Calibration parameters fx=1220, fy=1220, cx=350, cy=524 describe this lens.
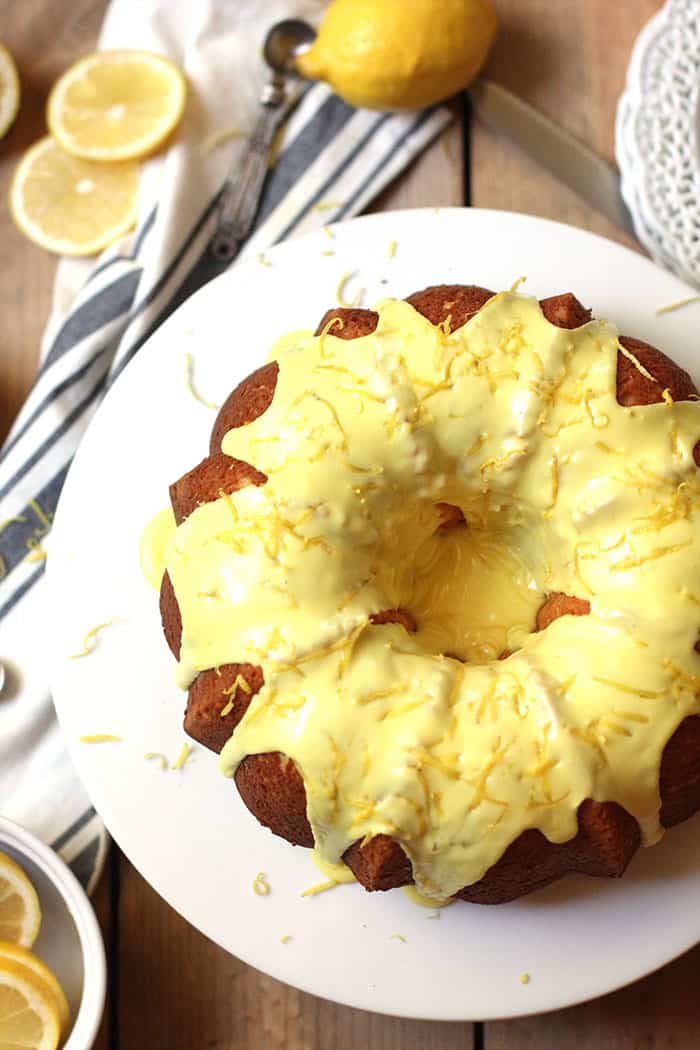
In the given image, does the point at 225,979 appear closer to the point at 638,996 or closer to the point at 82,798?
the point at 82,798

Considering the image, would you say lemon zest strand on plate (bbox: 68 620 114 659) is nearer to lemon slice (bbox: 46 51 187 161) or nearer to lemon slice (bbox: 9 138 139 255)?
lemon slice (bbox: 9 138 139 255)

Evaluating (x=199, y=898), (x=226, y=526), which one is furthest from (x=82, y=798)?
(x=226, y=526)

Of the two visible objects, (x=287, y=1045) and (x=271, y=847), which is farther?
(x=287, y=1045)

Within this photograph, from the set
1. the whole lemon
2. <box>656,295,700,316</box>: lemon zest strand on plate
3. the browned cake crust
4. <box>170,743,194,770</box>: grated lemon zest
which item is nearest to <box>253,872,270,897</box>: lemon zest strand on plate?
the browned cake crust

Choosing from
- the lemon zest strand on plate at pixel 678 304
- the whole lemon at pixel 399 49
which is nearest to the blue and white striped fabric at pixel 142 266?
the whole lemon at pixel 399 49

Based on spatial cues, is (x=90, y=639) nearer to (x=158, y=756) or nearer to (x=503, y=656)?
(x=158, y=756)

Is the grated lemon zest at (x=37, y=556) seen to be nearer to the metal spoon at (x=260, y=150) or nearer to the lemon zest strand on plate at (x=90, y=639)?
the lemon zest strand on plate at (x=90, y=639)
